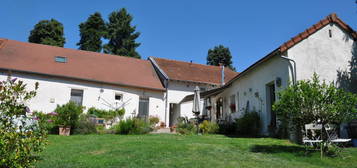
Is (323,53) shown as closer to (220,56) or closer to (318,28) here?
(318,28)

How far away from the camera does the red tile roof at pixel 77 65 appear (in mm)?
16922

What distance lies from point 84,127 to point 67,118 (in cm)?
95

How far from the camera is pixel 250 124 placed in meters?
→ 12.5

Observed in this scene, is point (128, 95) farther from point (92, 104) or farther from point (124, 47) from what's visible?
point (124, 47)

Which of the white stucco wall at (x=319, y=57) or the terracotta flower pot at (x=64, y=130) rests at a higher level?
the white stucco wall at (x=319, y=57)

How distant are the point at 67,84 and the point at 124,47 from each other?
65.2 ft

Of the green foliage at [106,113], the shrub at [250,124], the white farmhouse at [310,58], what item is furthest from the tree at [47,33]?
the white farmhouse at [310,58]

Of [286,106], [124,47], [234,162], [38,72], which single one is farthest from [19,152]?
[124,47]

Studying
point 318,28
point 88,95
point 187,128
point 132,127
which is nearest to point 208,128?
point 187,128

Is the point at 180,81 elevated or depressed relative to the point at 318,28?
depressed

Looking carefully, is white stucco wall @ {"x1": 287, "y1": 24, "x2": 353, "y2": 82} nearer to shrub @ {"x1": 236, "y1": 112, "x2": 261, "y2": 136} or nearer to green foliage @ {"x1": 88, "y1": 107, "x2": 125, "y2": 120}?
shrub @ {"x1": 236, "y1": 112, "x2": 261, "y2": 136}

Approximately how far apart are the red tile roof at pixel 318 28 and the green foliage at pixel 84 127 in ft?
32.1

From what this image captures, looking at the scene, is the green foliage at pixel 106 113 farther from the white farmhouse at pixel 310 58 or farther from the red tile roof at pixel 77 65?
the white farmhouse at pixel 310 58

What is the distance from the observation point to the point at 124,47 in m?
36.5
